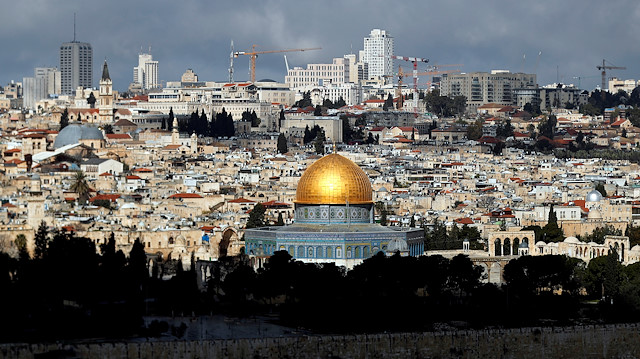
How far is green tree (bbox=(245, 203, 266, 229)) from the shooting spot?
65188 mm

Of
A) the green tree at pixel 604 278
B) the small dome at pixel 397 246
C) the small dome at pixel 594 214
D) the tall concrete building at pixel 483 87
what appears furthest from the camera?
the tall concrete building at pixel 483 87

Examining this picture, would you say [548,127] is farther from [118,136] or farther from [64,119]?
[64,119]

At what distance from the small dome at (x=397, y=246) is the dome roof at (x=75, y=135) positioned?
5967 centimetres

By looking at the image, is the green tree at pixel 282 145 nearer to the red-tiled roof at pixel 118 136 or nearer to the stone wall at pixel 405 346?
the red-tiled roof at pixel 118 136

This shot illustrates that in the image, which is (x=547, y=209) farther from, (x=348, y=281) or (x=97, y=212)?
(x=348, y=281)

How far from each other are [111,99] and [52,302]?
96936 millimetres

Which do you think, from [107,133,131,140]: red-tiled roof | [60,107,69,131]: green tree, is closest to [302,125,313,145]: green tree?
[107,133,131,140]: red-tiled roof

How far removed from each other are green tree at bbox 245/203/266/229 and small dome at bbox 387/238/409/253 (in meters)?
12.4

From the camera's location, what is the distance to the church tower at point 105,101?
133500 mm

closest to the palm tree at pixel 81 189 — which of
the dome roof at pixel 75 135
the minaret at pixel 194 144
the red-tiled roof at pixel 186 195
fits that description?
the red-tiled roof at pixel 186 195

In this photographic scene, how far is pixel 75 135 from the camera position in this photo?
11100 cm

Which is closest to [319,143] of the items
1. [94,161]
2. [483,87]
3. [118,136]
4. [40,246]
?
[118,136]

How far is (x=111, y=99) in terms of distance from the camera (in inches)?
5428

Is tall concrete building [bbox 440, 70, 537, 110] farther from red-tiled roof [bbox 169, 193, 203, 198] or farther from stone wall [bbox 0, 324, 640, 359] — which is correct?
stone wall [bbox 0, 324, 640, 359]
